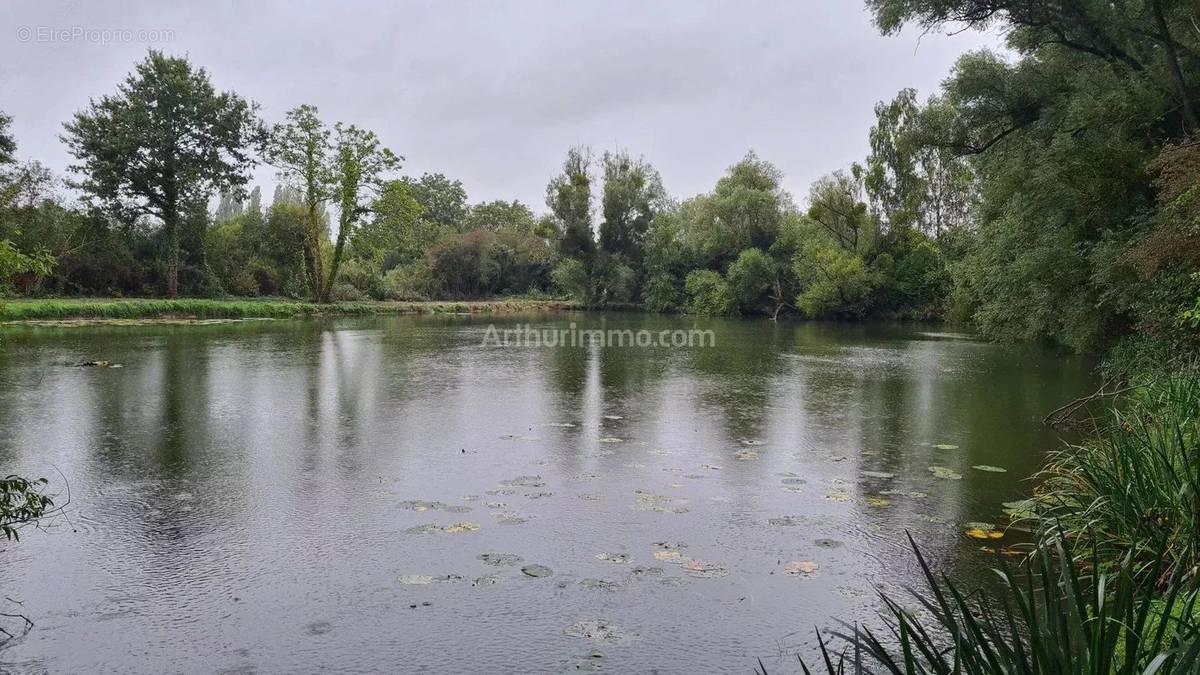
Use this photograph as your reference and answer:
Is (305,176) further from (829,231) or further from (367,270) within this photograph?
(829,231)

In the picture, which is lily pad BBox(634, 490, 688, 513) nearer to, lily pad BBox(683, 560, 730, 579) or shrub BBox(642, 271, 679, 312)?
lily pad BBox(683, 560, 730, 579)

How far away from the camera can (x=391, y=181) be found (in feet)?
125

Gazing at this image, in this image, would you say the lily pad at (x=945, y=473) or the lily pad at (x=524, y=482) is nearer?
the lily pad at (x=524, y=482)

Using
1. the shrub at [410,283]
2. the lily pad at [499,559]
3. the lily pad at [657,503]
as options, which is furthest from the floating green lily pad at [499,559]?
the shrub at [410,283]

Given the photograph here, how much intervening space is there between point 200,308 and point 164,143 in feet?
29.9

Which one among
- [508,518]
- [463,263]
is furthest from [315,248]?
[508,518]

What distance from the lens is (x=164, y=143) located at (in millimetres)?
33406

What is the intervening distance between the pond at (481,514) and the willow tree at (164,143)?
81.0ft

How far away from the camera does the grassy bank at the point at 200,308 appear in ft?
82.0

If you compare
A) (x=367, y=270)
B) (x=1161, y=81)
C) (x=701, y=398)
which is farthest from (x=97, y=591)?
(x=367, y=270)

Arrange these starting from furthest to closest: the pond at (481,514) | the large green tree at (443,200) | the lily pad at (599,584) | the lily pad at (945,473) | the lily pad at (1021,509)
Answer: the large green tree at (443,200)
the lily pad at (945,473)
the lily pad at (1021,509)
the lily pad at (599,584)
the pond at (481,514)

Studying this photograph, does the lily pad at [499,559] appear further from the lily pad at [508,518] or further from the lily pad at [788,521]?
the lily pad at [788,521]

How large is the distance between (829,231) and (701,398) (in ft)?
99.2

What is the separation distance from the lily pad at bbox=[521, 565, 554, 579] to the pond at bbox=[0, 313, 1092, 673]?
34mm
